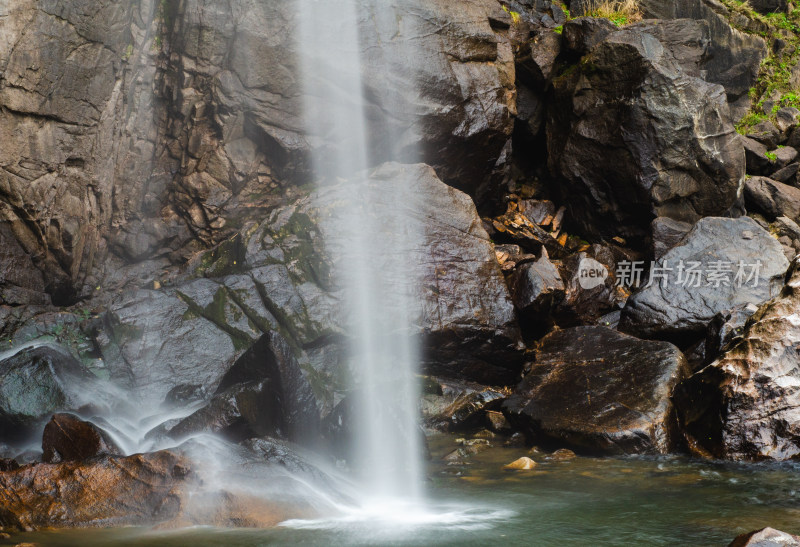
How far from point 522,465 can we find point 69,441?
4136 millimetres

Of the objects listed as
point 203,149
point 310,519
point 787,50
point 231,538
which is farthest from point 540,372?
point 787,50

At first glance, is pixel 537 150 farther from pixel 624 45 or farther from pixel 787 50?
pixel 787 50

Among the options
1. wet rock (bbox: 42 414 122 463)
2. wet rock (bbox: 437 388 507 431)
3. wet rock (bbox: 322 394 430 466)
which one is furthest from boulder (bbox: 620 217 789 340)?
wet rock (bbox: 42 414 122 463)

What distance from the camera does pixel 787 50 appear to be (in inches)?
696

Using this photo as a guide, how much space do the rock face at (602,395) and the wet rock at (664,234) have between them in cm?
307

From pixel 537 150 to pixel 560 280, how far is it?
435cm

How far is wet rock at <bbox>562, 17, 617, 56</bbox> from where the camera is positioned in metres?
11.8

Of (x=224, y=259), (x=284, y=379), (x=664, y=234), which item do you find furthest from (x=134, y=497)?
(x=664, y=234)

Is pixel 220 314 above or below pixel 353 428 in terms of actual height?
above

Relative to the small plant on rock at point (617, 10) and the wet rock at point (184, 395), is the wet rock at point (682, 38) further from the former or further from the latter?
the wet rock at point (184, 395)

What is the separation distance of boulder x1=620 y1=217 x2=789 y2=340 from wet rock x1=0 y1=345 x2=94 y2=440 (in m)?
7.06

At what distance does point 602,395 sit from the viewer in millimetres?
6922

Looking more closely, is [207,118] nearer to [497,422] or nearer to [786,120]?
[497,422]

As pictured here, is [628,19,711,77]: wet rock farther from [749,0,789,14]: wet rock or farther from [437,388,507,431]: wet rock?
[437,388,507,431]: wet rock
